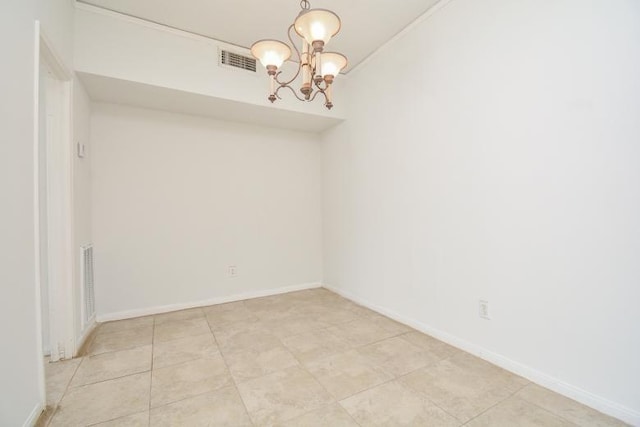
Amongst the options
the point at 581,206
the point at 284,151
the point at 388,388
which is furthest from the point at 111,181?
the point at 581,206

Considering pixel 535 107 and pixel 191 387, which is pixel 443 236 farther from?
pixel 191 387

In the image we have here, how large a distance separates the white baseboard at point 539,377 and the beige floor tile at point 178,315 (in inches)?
85.1

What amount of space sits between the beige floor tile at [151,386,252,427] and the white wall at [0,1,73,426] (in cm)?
63

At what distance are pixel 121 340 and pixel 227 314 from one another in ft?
3.09

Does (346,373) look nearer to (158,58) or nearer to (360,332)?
(360,332)

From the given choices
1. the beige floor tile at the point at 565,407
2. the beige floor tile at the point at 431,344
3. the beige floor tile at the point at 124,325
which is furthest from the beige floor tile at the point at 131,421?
the beige floor tile at the point at 565,407

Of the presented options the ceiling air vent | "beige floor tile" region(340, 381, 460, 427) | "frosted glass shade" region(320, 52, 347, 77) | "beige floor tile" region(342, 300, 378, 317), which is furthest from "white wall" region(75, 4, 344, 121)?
"beige floor tile" region(340, 381, 460, 427)

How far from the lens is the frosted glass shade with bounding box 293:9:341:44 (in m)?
1.41

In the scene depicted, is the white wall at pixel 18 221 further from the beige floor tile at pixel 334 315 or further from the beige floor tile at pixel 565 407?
the beige floor tile at pixel 565 407

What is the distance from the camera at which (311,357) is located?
7.06 feet

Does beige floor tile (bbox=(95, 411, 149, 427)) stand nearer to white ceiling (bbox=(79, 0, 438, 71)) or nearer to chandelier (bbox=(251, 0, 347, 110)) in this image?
chandelier (bbox=(251, 0, 347, 110))

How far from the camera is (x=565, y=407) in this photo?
1.58 metres

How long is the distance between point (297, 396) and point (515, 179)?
6.44ft

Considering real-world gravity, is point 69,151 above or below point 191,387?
above
